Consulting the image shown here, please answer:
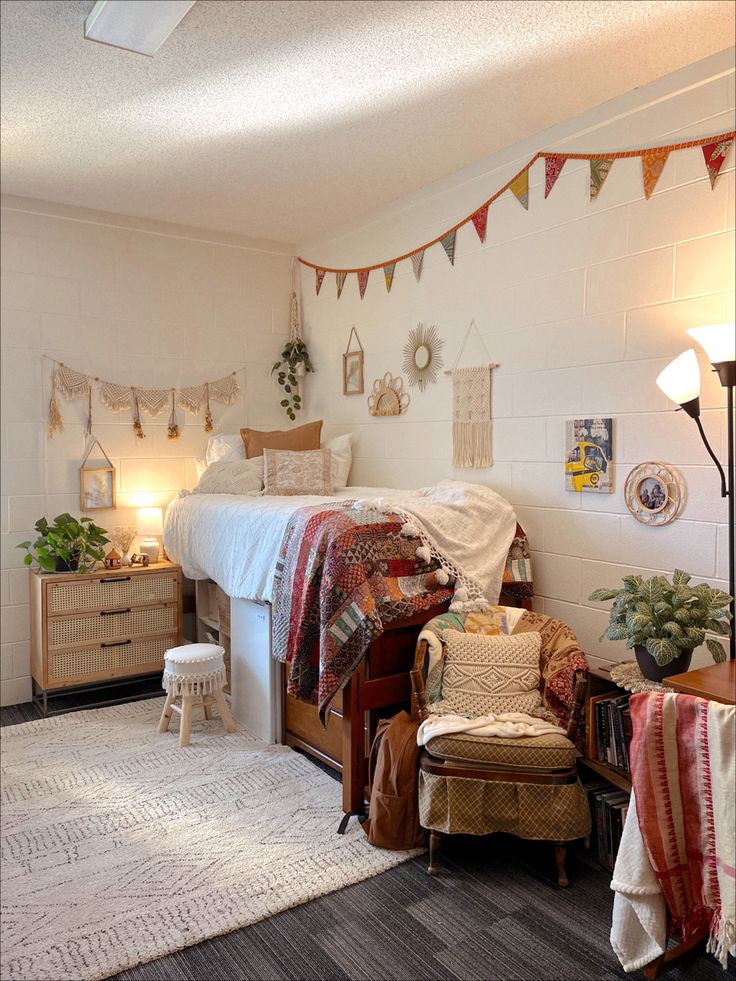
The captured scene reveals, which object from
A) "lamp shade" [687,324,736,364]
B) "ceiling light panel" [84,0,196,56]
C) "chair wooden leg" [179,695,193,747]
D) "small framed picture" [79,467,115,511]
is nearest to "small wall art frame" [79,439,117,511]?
"small framed picture" [79,467,115,511]

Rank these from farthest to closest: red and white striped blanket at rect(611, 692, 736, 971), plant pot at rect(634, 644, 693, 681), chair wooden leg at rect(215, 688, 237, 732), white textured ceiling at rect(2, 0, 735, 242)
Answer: chair wooden leg at rect(215, 688, 237, 732)
white textured ceiling at rect(2, 0, 735, 242)
plant pot at rect(634, 644, 693, 681)
red and white striped blanket at rect(611, 692, 736, 971)

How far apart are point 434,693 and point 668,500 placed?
1022mm

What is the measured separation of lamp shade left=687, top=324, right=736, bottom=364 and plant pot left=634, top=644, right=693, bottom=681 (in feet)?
2.81

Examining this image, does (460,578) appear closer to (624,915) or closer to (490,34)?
(624,915)

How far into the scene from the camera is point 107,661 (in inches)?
140

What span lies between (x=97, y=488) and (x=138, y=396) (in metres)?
0.55

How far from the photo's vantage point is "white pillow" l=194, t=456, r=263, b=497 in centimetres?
379

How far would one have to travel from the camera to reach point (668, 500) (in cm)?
252

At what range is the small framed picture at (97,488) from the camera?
3.89 m

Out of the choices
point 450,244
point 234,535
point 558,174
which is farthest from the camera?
point 450,244

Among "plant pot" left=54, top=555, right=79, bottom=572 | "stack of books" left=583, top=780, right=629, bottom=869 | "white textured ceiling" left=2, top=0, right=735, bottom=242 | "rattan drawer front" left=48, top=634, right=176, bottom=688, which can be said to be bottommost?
"stack of books" left=583, top=780, right=629, bottom=869

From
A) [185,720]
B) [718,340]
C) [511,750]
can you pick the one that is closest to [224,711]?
[185,720]

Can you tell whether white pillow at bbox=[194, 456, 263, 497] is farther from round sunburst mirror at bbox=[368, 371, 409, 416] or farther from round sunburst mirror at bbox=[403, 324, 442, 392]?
round sunburst mirror at bbox=[403, 324, 442, 392]

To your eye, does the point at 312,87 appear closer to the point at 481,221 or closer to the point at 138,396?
the point at 481,221
